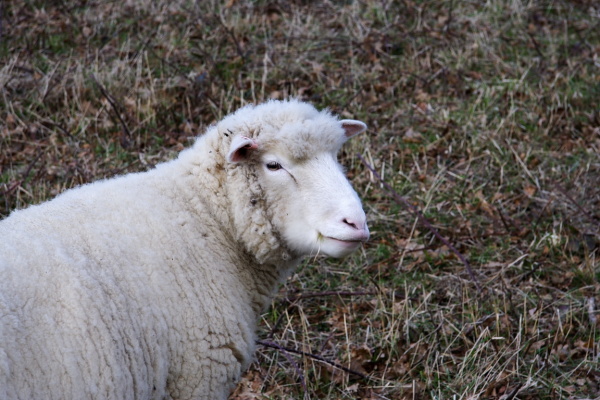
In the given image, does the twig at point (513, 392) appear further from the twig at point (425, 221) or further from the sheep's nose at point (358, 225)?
the sheep's nose at point (358, 225)

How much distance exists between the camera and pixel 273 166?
10.5ft

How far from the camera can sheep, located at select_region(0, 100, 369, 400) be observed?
101 inches

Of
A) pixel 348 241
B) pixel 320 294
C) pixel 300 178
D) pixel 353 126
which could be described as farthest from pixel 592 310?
pixel 300 178

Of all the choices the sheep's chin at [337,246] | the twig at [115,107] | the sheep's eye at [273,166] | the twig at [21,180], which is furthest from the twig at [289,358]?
the twig at [115,107]

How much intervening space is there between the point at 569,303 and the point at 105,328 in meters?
3.24

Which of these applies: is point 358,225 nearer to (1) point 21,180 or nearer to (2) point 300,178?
(2) point 300,178

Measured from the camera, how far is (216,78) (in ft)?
23.6

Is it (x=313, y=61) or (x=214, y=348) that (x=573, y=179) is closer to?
(x=313, y=61)

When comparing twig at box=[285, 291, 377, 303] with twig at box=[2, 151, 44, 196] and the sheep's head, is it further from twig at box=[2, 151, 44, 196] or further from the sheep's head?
twig at box=[2, 151, 44, 196]

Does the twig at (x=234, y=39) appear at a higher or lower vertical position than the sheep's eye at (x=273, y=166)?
lower

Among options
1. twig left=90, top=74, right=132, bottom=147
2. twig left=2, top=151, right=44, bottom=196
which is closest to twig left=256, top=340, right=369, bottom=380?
twig left=2, top=151, right=44, bottom=196

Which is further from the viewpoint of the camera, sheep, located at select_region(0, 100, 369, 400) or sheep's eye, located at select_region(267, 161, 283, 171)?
sheep's eye, located at select_region(267, 161, 283, 171)

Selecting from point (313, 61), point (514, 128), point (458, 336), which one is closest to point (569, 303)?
point (458, 336)

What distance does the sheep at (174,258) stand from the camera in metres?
2.57
